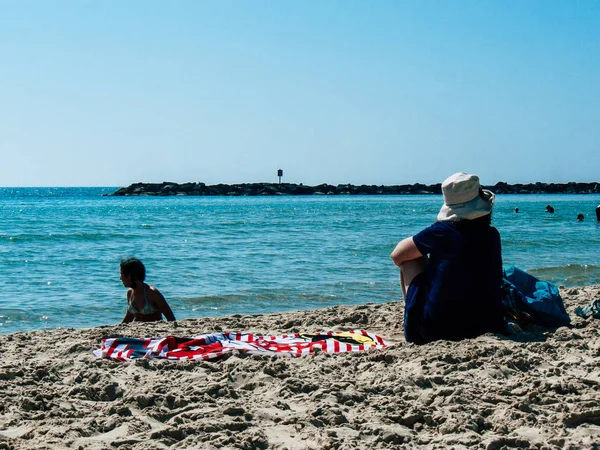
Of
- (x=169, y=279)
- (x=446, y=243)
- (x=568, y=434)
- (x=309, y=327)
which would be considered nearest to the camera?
(x=568, y=434)

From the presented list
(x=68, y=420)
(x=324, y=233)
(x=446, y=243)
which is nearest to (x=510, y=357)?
(x=446, y=243)

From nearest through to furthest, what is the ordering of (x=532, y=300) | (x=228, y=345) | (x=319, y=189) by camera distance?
(x=228, y=345), (x=532, y=300), (x=319, y=189)

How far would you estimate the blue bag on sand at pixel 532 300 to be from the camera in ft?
17.3

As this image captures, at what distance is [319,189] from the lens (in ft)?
290

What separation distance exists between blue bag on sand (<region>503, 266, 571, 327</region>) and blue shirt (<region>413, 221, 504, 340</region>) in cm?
40

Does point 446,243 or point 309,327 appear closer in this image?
point 446,243

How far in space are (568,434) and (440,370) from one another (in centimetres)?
106

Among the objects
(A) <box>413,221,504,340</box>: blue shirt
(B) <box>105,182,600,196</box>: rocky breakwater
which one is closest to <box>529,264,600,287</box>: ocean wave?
(A) <box>413,221,504,340</box>: blue shirt

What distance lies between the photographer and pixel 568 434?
10.4 feet

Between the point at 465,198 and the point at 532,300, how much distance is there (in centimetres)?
120

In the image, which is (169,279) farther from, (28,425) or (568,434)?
(568,434)

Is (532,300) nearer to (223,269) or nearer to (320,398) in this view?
(320,398)

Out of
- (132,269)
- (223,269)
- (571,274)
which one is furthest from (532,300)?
(223,269)

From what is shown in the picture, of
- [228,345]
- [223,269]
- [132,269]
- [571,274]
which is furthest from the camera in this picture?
[223,269]
